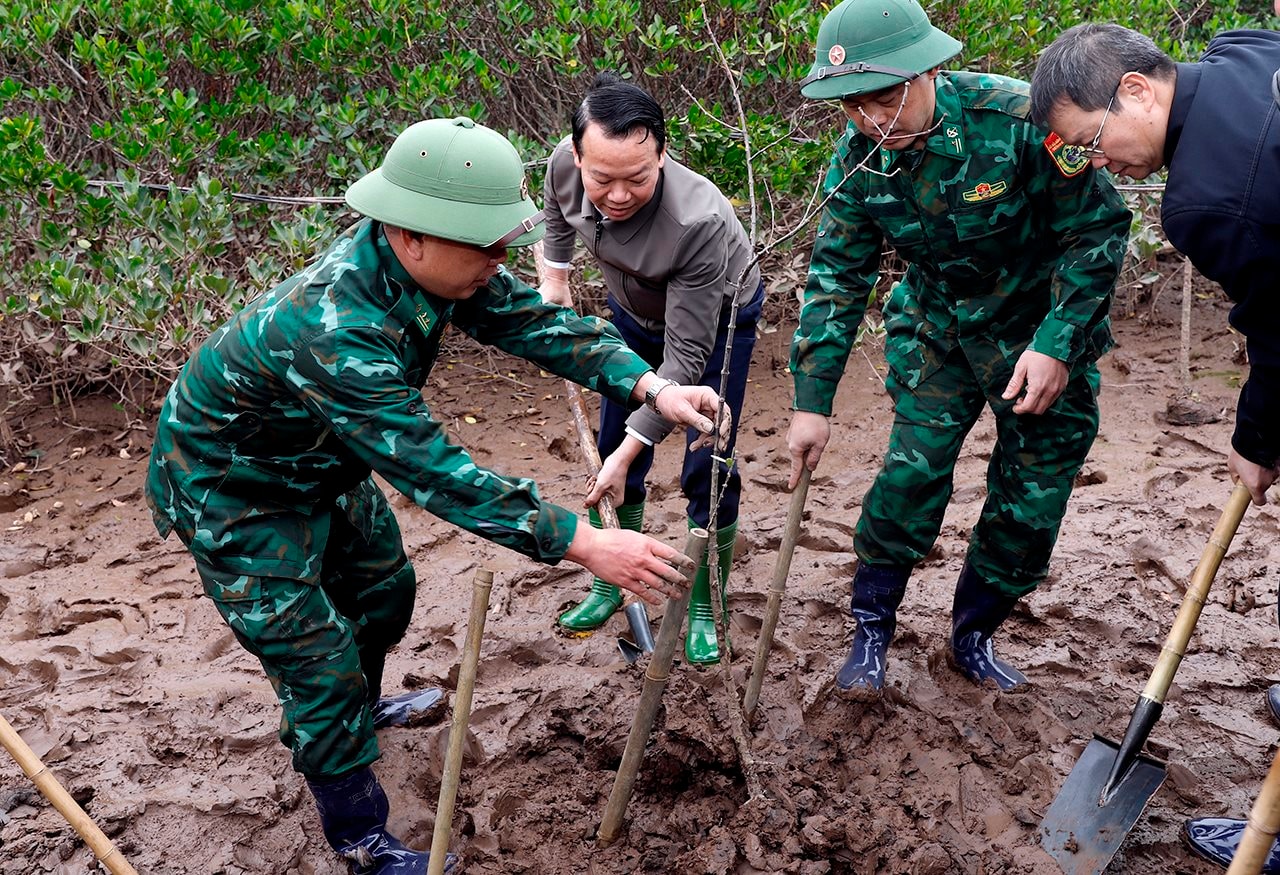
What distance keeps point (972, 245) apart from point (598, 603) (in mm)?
1924

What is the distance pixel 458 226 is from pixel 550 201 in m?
1.52

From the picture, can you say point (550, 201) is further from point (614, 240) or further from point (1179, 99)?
point (1179, 99)

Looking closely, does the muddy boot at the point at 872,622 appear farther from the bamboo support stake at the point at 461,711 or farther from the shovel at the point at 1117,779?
the bamboo support stake at the point at 461,711

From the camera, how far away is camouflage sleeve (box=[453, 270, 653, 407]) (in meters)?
2.99

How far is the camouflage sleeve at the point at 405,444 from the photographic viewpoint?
7.78ft

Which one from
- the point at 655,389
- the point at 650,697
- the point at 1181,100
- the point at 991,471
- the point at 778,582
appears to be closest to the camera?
the point at 1181,100

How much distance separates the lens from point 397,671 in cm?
395

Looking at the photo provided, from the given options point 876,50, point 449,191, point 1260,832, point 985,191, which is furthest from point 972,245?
point 1260,832

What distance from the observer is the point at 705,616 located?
3.96 metres

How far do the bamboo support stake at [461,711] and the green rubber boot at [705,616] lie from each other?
1.53 m

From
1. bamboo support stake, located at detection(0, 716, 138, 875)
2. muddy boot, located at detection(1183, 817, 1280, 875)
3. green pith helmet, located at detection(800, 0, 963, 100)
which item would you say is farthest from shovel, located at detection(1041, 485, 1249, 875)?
bamboo support stake, located at detection(0, 716, 138, 875)

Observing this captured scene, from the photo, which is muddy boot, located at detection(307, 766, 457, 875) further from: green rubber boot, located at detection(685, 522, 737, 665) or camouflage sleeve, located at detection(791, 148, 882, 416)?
camouflage sleeve, located at detection(791, 148, 882, 416)

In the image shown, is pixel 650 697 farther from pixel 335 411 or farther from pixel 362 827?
pixel 335 411

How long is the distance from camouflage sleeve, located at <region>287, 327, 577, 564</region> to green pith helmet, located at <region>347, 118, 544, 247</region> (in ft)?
0.91
